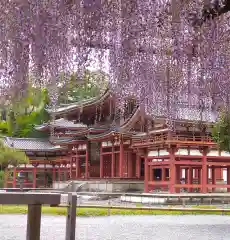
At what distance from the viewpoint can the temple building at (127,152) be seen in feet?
65.5

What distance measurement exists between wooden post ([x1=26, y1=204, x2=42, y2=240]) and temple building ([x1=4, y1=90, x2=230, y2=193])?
1102 centimetres

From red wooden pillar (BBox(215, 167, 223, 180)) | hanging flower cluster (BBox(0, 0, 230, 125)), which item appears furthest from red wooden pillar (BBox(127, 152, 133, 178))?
hanging flower cluster (BBox(0, 0, 230, 125))

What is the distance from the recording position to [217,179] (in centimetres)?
2503

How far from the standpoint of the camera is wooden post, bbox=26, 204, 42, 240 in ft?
12.6

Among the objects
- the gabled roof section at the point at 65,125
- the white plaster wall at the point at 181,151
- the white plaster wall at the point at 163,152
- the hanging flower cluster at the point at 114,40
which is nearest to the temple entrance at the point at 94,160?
the gabled roof section at the point at 65,125

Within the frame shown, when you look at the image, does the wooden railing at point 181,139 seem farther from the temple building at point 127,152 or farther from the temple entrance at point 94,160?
the temple entrance at point 94,160

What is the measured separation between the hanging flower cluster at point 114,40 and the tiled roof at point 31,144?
26.0m

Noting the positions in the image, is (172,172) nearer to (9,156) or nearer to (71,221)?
(9,156)

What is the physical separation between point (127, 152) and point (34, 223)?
20.1 metres

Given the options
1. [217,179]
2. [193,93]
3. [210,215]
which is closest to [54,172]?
[217,179]

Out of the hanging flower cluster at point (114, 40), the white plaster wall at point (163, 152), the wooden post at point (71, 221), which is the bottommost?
the wooden post at point (71, 221)

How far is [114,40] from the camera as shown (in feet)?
11.6

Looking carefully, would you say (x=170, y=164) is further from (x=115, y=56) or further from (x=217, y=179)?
(x=115, y=56)

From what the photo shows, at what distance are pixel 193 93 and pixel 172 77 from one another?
28cm
